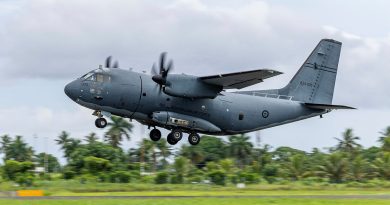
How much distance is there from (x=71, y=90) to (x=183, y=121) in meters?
7.31

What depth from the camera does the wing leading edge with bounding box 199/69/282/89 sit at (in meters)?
42.7

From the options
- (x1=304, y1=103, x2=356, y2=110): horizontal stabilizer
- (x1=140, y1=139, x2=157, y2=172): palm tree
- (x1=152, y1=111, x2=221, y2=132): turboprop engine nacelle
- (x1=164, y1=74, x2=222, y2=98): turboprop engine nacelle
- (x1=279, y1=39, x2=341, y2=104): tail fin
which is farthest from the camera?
(x1=140, y1=139, x2=157, y2=172): palm tree

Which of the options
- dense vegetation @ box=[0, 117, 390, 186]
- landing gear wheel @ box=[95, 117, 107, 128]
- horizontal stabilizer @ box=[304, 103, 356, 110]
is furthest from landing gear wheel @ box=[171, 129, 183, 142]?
dense vegetation @ box=[0, 117, 390, 186]

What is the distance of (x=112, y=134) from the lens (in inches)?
4695

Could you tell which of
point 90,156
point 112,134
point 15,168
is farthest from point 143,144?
point 15,168

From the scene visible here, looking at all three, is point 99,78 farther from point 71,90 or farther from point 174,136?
point 174,136

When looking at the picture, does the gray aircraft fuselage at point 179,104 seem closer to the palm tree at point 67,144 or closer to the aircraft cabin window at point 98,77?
the aircraft cabin window at point 98,77

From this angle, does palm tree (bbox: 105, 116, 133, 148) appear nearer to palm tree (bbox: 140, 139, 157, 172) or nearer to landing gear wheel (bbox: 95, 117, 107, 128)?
palm tree (bbox: 140, 139, 157, 172)

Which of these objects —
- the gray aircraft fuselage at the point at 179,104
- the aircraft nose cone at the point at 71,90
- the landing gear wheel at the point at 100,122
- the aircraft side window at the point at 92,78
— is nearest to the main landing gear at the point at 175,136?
the gray aircraft fuselage at the point at 179,104

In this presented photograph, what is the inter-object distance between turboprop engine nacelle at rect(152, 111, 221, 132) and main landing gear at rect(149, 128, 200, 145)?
2.35ft

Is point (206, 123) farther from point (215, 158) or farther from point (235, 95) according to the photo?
point (215, 158)

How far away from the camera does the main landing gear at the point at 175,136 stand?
45125 millimetres

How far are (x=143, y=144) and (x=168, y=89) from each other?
66.1 metres

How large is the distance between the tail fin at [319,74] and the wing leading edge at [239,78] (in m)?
6.50
